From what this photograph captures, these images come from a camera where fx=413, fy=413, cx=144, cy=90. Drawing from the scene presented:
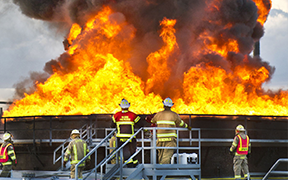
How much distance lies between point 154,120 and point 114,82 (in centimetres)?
1034

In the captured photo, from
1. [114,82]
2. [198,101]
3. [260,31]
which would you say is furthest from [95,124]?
[260,31]

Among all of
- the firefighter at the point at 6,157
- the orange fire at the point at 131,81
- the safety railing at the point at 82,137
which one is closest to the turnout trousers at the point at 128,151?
the firefighter at the point at 6,157

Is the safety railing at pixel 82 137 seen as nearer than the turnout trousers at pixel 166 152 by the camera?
No

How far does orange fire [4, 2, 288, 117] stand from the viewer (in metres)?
20.2

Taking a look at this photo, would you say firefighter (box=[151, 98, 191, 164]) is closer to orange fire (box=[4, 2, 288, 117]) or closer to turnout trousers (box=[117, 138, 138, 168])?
turnout trousers (box=[117, 138, 138, 168])

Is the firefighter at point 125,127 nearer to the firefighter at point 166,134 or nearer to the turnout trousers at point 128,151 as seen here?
the turnout trousers at point 128,151

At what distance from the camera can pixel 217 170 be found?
15586 mm

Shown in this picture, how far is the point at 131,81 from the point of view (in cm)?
2102

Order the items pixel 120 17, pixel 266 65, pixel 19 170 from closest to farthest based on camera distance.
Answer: pixel 19 170 < pixel 120 17 < pixel 266 65

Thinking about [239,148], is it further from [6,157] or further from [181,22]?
[181,22]

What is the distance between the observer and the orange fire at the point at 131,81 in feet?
66.1

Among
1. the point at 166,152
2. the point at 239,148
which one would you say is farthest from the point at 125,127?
the point at 239,148

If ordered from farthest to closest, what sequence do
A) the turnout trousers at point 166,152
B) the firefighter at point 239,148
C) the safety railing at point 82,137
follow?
the safety railing at point 82,137 → the firefighter at point 239,148 → the turnout trousers at point 166,152

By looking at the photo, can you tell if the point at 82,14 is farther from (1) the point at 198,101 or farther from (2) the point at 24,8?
(1) the point at 198,101
